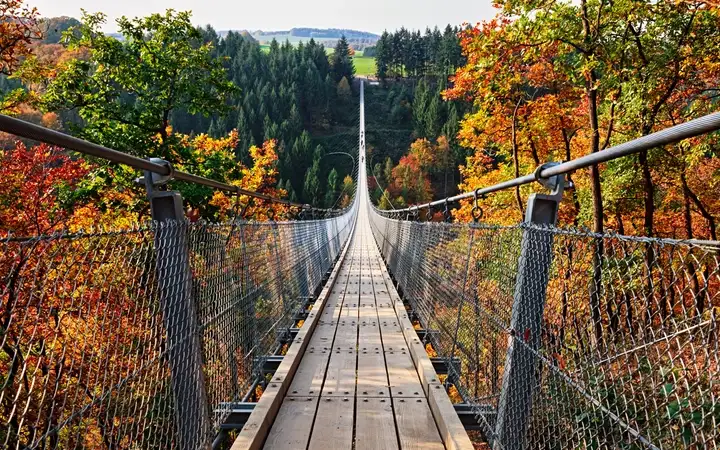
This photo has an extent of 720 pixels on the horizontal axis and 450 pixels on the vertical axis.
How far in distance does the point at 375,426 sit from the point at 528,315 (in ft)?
3.48

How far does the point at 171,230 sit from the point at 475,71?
7511mm

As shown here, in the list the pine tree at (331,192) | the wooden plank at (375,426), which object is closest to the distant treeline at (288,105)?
the pine tree at (331,192)

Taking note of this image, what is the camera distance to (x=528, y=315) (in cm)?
173

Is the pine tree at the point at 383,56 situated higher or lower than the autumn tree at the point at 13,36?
higher

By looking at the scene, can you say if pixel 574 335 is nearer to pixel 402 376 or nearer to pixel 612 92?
pixel 402 376

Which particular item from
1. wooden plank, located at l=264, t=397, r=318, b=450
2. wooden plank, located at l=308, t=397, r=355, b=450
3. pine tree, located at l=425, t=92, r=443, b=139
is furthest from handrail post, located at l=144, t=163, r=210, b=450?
pine tree, located at l=425, t=92, r=443, b=139

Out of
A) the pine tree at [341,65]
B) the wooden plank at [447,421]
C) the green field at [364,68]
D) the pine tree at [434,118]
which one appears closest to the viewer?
the wooden plank at [447,421]

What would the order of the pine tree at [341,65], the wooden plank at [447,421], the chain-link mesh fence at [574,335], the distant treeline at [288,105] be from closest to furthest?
the chain-link mesh fence at [574,335] → the wooden plank at [447,421] → the distant treeline at [288,105] → the pine tree at [341,65]

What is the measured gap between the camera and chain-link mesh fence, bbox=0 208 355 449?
1.12m

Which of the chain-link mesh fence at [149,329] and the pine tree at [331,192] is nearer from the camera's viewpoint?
the chain-link mesh fence at [149,329]

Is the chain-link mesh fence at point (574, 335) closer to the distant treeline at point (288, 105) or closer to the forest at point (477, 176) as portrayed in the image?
the forest at point (477, 176)

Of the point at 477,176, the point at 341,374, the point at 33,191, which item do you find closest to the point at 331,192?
the point at 477,176

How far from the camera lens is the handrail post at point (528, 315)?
5.46 ft

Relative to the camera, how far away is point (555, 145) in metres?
12.1
